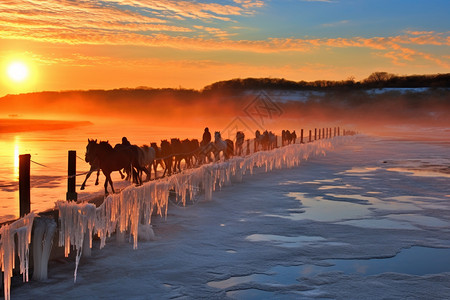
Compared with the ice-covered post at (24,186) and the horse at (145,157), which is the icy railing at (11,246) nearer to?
the ice-covered post at (24,186)

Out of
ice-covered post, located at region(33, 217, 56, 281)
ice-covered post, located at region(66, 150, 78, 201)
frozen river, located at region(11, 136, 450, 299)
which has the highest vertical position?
ice-covered post, located at region(66, 150, 78, 201)

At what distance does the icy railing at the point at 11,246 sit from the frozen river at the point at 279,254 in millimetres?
395

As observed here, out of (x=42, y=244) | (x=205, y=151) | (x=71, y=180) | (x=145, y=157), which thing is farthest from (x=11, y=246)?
(x=205, y=151)

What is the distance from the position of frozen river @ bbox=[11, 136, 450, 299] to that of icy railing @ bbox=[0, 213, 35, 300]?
0.39m

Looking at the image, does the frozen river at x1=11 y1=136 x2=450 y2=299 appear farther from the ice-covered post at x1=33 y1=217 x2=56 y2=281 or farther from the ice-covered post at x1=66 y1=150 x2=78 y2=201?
the ice-covered post at x1=66 y1=150 x2=78 y2=201

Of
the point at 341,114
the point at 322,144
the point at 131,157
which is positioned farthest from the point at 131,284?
the point at 341,114

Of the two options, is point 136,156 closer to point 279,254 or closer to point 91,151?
point 91,151

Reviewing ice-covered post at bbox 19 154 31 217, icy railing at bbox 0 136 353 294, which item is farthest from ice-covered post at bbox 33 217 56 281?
ice-covered post at bbox 19 154 31 217

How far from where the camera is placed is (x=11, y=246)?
634cm

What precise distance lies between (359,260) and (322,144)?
88.2ft

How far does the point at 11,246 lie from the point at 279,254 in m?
4.29

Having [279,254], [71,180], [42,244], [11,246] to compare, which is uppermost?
[71,180]

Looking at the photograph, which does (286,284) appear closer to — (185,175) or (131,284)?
(131,284)

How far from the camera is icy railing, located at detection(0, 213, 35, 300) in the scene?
20.3 feet
